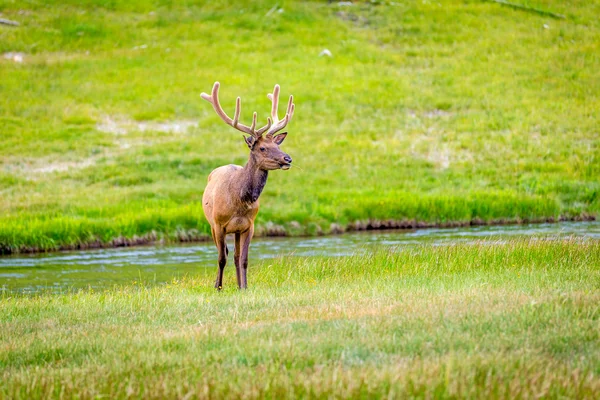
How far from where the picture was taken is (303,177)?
25828 millimetres

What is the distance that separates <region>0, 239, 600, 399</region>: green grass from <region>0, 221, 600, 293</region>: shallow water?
4.55 metres

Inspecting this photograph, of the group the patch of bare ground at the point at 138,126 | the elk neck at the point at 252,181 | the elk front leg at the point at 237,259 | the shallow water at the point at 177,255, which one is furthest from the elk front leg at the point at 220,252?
the patch of bare ground at the point at 138,126

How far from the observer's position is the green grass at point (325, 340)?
5.52 meters

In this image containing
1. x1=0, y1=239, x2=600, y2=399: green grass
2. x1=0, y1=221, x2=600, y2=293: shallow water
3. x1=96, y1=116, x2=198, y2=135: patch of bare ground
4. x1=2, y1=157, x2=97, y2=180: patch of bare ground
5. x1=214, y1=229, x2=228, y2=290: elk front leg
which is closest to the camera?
x1=0, y1=239, x2=600, y2=399: green grass

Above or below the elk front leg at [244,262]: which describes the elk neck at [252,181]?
above

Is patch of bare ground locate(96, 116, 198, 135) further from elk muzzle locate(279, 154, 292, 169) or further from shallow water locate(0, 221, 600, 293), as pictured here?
elk muzzle locate(279, 154, 292, 169)

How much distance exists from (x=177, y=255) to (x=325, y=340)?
1197 centimetres

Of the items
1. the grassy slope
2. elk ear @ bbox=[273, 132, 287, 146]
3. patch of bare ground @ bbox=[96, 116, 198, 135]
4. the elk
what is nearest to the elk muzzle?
the elk

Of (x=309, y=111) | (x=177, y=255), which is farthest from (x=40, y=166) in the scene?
(x=177, y=255)

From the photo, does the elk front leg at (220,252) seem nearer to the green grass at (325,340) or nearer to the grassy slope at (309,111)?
the green grass at (325,340)

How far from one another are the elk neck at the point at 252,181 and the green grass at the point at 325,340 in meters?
1.50

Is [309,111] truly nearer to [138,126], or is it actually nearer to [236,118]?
[138,126]

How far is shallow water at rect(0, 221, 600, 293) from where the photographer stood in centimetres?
1520

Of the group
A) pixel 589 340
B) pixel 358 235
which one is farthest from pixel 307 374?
pixel 358 235
